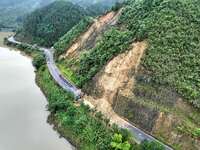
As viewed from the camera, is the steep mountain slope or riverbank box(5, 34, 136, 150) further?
riverbank box(5, 34, 136, 150)

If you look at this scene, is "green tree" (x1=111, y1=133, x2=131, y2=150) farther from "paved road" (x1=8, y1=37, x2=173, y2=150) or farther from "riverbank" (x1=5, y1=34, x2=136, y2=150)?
"paved road" (x1=8, y1=37, x2=173, y2=150)

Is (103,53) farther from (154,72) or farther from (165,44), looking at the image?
(154,72)

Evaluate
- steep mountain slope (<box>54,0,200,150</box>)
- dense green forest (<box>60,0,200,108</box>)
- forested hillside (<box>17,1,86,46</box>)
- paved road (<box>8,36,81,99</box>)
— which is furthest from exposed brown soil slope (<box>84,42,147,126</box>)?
forested hillside (<box>17,1,86,46</box>)

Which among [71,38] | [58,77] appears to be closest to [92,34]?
[71,38]

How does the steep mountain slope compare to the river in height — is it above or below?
above

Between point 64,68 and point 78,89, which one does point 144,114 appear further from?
point 64,68

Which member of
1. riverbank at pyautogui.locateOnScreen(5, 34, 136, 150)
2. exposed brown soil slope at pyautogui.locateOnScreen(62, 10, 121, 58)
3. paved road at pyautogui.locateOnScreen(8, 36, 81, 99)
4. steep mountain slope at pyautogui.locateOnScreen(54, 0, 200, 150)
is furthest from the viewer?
exposed brown soil slope at pyautogui.locateOnScreen(62, 10, 121, 58)

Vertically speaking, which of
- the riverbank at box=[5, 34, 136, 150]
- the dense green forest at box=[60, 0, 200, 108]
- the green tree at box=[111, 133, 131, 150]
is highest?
the dense green forest at box=[60, 0, 200, 108]

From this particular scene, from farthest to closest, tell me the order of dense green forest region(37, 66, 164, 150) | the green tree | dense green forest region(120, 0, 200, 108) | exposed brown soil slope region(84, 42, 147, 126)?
exposed brown soil slope region(84, 42, 147, 126), dense green forest region(120, 0, 200, 108), dense green forest region(37, 66, 164, 150), the green tree

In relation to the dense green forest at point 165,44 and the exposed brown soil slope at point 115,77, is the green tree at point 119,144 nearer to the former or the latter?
the exposed brown soil slope at point 115,77
